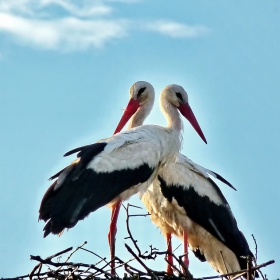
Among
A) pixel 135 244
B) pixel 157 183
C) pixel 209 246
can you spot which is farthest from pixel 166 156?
pixel 135 244

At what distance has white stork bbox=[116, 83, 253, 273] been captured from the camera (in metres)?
8.98

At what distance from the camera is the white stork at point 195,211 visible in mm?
8977

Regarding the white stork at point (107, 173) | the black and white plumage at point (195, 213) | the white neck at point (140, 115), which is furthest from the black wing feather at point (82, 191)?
the white neck at point (140, 115)

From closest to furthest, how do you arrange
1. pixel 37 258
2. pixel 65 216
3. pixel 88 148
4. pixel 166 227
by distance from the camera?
pixel 37 258, pixel 65 216, pixel 88 148, pixel 166 227

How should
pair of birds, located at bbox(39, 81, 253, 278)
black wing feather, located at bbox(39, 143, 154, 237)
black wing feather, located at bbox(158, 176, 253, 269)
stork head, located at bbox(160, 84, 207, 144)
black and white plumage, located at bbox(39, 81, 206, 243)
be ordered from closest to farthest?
black wing feather, located at bbox(39, 143, 154, 237) < black and white plumage, located at bbox(39, 81, 206, 243) < pair of birds, located at bbox(39, 81, 253, 278) < black wing feather, located at bbox(158, 176, 253, 269) < stork head, located at bbox(160, 84, 207, 144)

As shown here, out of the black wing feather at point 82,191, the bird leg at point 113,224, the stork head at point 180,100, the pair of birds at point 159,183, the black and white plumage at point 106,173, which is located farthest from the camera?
the stork head at point 180,100

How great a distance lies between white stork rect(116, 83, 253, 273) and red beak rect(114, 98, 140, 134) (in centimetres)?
9

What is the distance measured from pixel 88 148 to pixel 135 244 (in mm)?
1521

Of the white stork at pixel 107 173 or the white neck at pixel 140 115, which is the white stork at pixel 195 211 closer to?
the white neck at pixel 140 115

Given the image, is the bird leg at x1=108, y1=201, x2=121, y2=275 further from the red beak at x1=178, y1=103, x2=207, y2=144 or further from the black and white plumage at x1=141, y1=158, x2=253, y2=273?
the red beak at x1=178, y1=103, x2=207, y2=144

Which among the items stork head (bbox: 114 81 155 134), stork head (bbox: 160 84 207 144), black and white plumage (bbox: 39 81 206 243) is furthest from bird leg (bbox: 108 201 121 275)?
stork head (bbox: 160 84 207 144)

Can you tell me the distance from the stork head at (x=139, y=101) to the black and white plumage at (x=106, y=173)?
0.58 m

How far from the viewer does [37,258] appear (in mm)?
6363

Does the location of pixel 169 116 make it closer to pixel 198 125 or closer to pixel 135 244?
pixel 198 125
